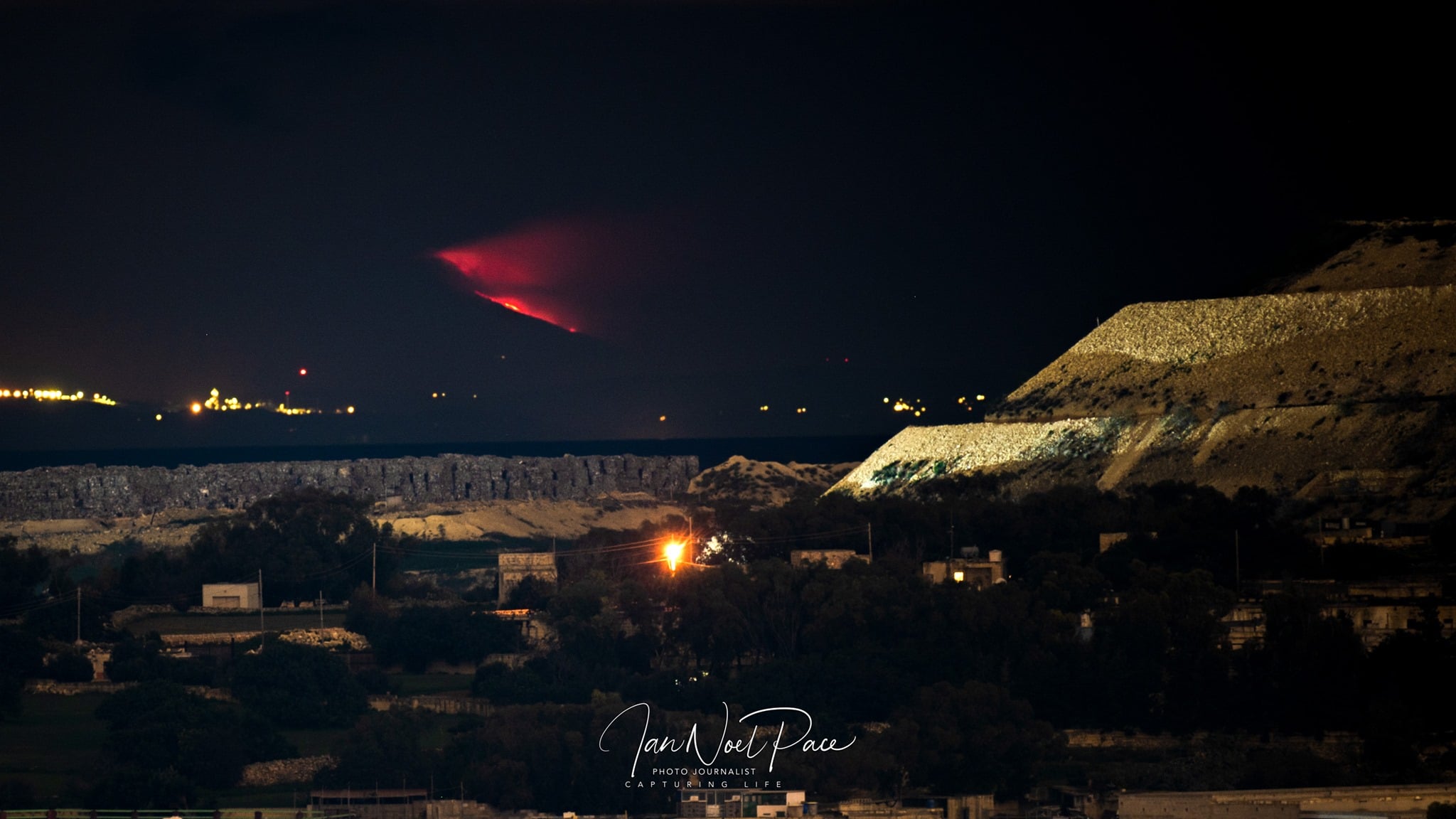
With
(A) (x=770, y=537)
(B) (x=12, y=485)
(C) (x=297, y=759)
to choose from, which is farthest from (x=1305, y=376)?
(B) (x=12, y=485)

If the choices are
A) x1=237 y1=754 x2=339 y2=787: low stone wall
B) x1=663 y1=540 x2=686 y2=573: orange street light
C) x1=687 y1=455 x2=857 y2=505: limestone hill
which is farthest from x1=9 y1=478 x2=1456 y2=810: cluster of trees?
x1=687 y1=455 x2=857 y2=505: limestone hill

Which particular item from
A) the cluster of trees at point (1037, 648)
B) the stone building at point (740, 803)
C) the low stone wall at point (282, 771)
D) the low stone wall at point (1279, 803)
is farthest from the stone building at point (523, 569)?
the low stone wall at point (1279, 803)

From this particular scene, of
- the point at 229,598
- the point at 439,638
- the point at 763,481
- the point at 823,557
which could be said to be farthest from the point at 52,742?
the point at 763,481

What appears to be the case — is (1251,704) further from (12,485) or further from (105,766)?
(12,485)

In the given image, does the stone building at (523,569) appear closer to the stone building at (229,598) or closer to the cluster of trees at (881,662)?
the cluster of trees at (881,662)

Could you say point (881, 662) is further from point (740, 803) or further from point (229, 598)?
point (229, 598)

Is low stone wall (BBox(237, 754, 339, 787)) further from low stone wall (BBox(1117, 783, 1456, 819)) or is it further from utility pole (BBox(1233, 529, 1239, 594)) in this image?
utility pole (BBox(1233, 529, 1239, 594))
